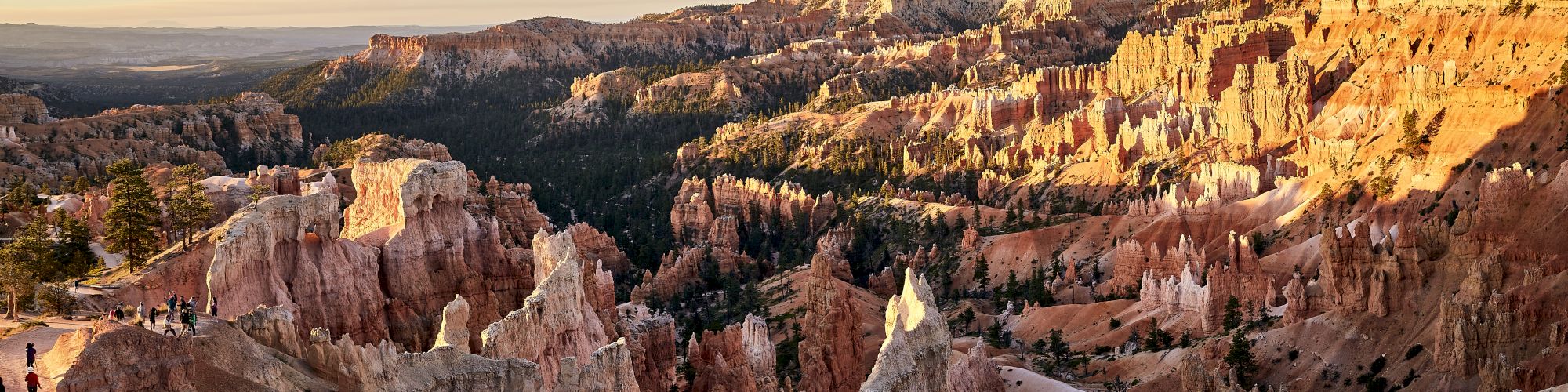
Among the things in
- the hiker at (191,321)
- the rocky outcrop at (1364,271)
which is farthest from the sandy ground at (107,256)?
the rocky outcrop at (1364,271)

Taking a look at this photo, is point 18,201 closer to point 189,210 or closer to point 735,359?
point 189,210

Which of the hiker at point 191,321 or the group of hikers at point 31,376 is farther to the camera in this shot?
the hiker at point 191,321

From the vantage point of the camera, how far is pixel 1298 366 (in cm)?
5209

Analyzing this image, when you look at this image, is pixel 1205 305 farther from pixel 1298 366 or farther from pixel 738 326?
pixel 738 326

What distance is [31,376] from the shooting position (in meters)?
27.1

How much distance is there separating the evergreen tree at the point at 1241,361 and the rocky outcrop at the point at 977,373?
27.8 ft

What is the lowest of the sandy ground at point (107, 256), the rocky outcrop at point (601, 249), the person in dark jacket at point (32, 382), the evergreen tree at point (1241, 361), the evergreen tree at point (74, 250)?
the rocky outcrop at point (601, 249)

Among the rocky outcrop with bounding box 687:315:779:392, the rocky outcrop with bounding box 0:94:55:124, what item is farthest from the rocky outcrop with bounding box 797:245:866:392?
the rocky outcrop with bounding box 0:94:55:124

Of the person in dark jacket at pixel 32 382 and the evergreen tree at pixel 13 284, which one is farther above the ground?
the person in dark jacket at pixel 32 382

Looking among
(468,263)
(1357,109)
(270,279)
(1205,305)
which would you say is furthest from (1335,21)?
(270,279)

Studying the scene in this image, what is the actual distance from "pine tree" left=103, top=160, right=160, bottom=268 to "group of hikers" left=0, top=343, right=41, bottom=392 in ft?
68.0

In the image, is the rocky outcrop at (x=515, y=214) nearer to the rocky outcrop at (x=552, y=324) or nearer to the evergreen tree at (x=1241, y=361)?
the rocky outcrop at (x=552, y=324)

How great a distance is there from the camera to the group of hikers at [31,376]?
89.0 feet

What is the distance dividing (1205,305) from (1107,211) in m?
35.2
